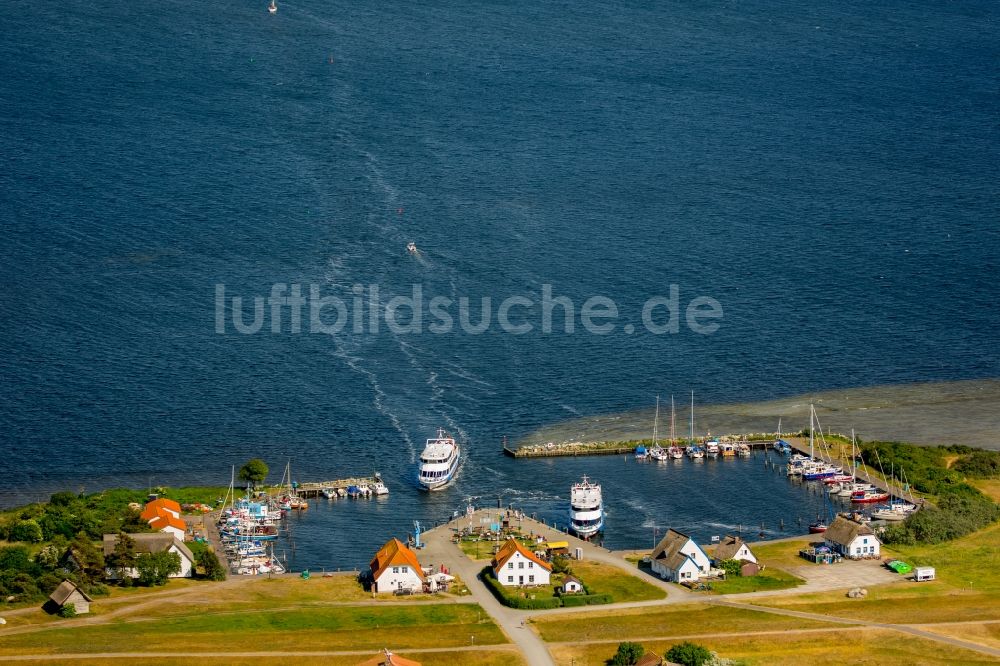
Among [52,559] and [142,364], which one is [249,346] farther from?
[52,559]

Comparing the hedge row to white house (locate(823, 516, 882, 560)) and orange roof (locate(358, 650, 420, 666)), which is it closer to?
orange roof (locate(358, 650, 420, 666))

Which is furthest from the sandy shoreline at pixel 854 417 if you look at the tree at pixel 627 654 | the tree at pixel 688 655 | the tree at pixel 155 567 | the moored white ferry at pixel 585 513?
the tree at pixel 688 655

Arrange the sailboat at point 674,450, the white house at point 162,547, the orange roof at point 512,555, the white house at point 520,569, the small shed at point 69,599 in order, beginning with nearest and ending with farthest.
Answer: the small shed at point 69,599 < the white house at point 520,569 < the orange roof at point 512,555 < the white house at point 162,547 < the sailboat at point 674,450

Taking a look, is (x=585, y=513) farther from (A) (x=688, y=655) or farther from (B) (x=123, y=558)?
(B) (x=123, y=558)

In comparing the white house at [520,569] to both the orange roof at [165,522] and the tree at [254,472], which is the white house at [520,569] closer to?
the orange roof at [165,522]

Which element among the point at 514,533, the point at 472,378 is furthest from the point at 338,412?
the point at 514,533

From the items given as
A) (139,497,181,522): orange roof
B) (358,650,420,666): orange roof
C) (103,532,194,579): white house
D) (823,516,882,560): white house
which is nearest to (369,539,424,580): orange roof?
(103,532,194,579): white house
